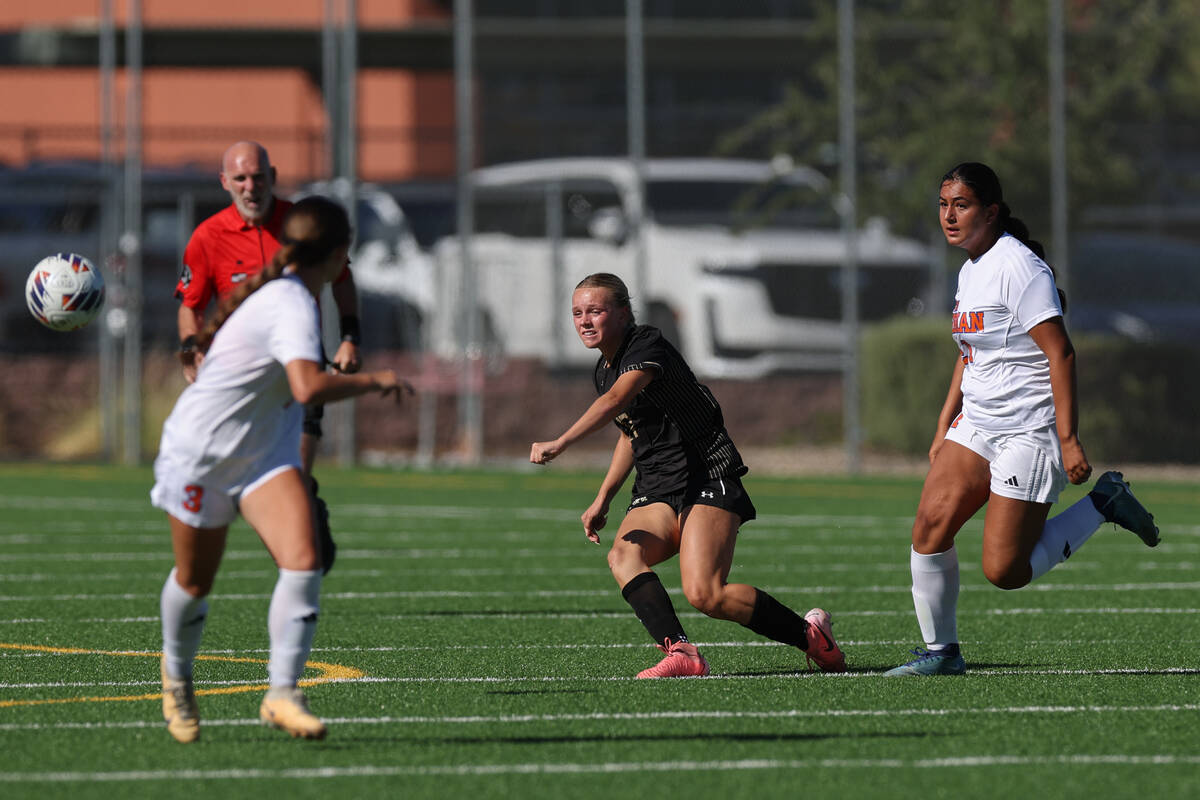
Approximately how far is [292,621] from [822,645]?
2757 mm

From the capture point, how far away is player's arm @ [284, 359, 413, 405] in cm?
610

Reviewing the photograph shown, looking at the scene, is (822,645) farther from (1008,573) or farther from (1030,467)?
(1030,467)

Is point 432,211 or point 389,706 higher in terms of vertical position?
point 432,211

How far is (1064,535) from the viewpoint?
27.7ft

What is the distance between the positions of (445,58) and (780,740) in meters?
21.2

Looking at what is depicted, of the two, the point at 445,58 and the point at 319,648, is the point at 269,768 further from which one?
the point at 445,58

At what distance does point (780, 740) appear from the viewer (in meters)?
6.70

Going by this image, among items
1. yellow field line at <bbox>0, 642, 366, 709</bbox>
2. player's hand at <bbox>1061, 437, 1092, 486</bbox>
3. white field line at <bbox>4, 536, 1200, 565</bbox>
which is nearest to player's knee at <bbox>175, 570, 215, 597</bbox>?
yellow field line at <bbox>0, 642, 366, 709</bbox>

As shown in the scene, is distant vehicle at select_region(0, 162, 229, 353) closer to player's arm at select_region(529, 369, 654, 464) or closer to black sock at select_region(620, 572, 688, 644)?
black sock at select_region(620, 572, 688, 644)

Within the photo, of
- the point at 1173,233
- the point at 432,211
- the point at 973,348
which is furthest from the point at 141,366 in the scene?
the point at 973,348

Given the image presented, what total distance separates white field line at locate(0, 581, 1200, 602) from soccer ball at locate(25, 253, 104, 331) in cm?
255

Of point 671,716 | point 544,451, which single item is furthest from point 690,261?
point 671,716

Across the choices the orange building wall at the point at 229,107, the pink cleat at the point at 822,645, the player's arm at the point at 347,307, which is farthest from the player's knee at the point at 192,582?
the orange building wall at the point at 229,107

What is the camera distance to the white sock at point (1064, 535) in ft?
27.2
